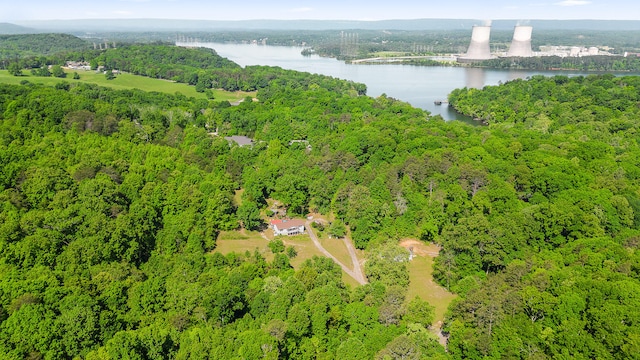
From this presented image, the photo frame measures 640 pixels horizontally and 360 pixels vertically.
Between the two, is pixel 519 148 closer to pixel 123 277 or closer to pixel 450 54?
pixel 123 277

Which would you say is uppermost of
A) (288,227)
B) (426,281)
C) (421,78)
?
(421,78)

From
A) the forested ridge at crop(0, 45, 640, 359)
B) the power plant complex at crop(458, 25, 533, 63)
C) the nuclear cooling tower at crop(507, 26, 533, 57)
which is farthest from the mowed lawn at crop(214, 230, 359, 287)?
the nuclear cooling tower at crop(507, 26, 533, 57)

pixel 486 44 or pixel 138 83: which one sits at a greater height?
pixel 486 44

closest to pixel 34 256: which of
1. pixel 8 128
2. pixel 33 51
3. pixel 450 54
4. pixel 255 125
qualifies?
pixel 8 128

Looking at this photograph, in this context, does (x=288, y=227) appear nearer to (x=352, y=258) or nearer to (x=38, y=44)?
(x=352, y=258)

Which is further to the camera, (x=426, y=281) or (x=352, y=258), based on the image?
(x=352, y=258)

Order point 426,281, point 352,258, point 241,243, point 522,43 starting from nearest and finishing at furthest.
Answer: point 426,281 < point 352,258 < point 241,243 < point 522,43

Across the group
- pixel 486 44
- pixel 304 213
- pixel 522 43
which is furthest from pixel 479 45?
pixel 304 213

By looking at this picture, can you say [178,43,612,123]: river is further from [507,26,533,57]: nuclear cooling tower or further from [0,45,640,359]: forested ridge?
[0,45,640,359]: forested ridge
